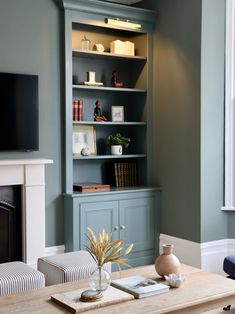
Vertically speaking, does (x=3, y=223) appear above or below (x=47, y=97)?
below

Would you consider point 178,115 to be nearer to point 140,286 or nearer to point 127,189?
point 127,189

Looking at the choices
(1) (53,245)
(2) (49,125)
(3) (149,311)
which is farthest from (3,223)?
(3) (149,311)

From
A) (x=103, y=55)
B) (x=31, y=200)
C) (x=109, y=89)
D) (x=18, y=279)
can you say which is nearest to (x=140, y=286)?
(x=18, y=279)

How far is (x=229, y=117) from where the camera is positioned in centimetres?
478

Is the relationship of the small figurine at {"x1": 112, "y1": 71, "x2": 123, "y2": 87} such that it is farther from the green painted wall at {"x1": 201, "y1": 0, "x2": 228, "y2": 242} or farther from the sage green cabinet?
the sage green cabinet

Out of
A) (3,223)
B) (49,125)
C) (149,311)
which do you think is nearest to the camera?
(149,311)

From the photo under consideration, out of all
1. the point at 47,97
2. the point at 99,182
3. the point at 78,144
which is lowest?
the point at 99,182

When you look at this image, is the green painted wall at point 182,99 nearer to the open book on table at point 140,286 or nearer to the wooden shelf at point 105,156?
the wooden shelf at point 105,156

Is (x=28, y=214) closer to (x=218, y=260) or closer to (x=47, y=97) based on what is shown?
(x=47, y=97)

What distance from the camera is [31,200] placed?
444cm

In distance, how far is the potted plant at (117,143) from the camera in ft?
16.7

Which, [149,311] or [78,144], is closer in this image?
[149,311]

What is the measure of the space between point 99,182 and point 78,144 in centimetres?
50

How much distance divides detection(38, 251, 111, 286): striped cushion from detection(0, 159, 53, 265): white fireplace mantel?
0.88 m
